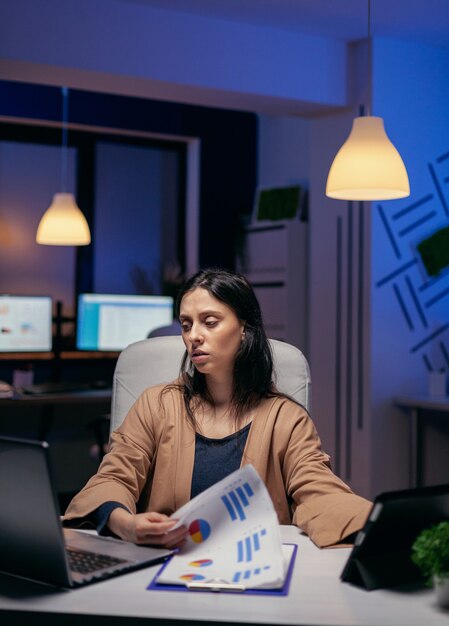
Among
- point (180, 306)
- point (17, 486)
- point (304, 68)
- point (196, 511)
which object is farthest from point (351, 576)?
point (304, 68)

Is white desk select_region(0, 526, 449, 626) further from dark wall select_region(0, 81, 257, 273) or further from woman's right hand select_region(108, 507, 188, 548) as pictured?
dark wall select_region(0, 81, 257, 273)

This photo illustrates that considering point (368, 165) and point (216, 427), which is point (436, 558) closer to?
point (216, 427)

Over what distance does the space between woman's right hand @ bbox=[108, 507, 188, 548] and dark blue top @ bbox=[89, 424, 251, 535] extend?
0.40m

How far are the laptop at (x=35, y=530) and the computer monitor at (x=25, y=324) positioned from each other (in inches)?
137

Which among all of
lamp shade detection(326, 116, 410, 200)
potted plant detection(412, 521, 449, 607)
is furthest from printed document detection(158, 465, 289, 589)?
lamp shade detection(326, 116, 410, 200)

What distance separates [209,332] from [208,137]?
4.28m

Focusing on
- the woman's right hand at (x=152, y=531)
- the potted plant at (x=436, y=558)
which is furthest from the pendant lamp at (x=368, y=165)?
the potted plant at (x=436, y=558)

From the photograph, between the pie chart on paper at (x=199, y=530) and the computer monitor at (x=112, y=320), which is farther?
the computer monitor at (x=112, y=320)

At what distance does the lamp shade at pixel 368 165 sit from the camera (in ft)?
10.2

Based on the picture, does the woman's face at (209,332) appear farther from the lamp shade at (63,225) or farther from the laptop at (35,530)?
the lamp shade at (63,225)


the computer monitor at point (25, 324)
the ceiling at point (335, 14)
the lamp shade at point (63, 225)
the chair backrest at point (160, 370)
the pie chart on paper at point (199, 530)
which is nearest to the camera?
the pie chart on paper at point (199, 530)

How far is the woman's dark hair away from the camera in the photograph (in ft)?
6.95

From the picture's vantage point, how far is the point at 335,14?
13.6 feet

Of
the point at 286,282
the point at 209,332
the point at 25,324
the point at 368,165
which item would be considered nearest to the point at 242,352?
the point at 209,332
